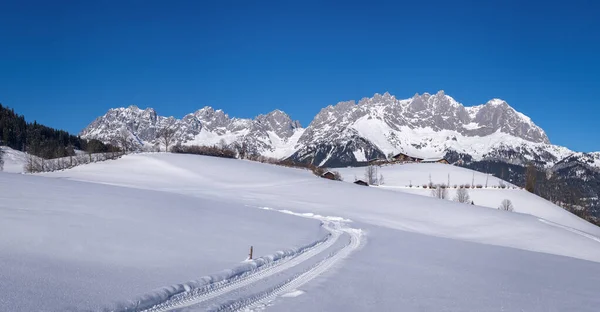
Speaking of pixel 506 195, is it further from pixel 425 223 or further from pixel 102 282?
pixel 102 282

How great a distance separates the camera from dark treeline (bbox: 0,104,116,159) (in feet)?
465

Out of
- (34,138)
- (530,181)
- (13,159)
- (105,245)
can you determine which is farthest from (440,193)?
(34,138)

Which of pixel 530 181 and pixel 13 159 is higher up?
pixel 530 181

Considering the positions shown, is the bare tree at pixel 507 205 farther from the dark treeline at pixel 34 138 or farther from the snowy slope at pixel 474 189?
the dark treeline at pixel 34 138

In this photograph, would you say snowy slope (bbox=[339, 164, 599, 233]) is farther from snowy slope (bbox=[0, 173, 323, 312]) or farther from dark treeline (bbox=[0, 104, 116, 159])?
dark treeline (bbox=[0, 104, 116, 159])

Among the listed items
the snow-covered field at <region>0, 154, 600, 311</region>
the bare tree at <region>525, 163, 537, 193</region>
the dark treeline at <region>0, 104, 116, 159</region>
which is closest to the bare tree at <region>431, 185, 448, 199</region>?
the bare tree at <region>525, 163, 537, 193</region>

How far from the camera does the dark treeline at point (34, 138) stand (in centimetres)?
14188

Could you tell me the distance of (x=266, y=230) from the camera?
29.0 meters

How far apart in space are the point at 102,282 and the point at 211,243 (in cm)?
916

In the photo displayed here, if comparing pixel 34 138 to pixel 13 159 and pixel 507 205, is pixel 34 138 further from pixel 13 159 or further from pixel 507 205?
pixel 507 205

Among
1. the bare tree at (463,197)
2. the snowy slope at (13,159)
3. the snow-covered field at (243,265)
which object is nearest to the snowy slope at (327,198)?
the snow-covered field at (243,265)

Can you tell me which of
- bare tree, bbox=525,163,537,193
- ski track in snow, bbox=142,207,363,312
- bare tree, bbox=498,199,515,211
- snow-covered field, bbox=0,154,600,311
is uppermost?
bare tree, bbox=525,163,537,193

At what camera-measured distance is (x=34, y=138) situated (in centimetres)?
15462

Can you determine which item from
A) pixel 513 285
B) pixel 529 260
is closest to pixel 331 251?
pixel 513 285
